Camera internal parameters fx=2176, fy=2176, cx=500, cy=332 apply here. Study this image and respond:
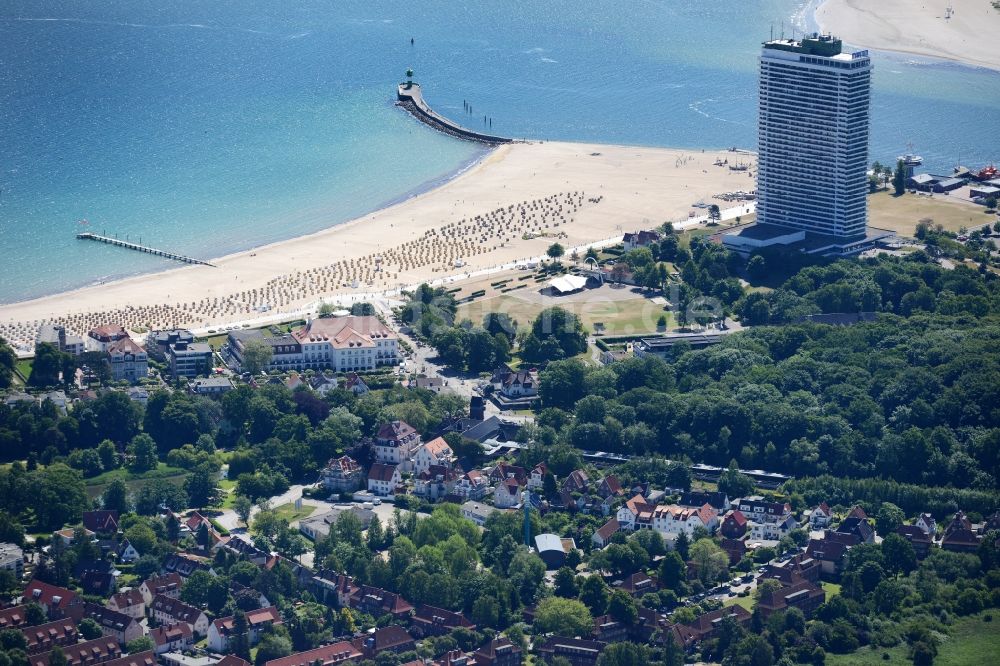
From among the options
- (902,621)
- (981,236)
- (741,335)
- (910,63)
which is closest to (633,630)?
(902,621)

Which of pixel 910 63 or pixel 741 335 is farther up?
pixel 910 63

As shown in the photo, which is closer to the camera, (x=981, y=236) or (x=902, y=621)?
(x=902, y=621)

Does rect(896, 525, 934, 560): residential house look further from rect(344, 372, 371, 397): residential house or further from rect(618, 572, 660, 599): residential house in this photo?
rect(344, 372, 371, 397): residential house

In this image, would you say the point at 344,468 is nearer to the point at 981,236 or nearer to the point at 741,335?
the point at 741,335

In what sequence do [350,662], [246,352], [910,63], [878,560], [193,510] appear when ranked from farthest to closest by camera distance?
[910,63] → [246,352] → [193,510] → [878,560] → [350,662]

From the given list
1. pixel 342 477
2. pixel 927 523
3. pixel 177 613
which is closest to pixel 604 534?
pixel 342 477

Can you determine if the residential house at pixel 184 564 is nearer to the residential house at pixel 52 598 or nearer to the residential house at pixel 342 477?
the residential house at pixel 52 598

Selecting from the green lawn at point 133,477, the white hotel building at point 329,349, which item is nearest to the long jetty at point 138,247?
the white hotel building at point 329,349

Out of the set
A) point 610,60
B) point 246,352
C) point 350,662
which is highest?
point 610,60
